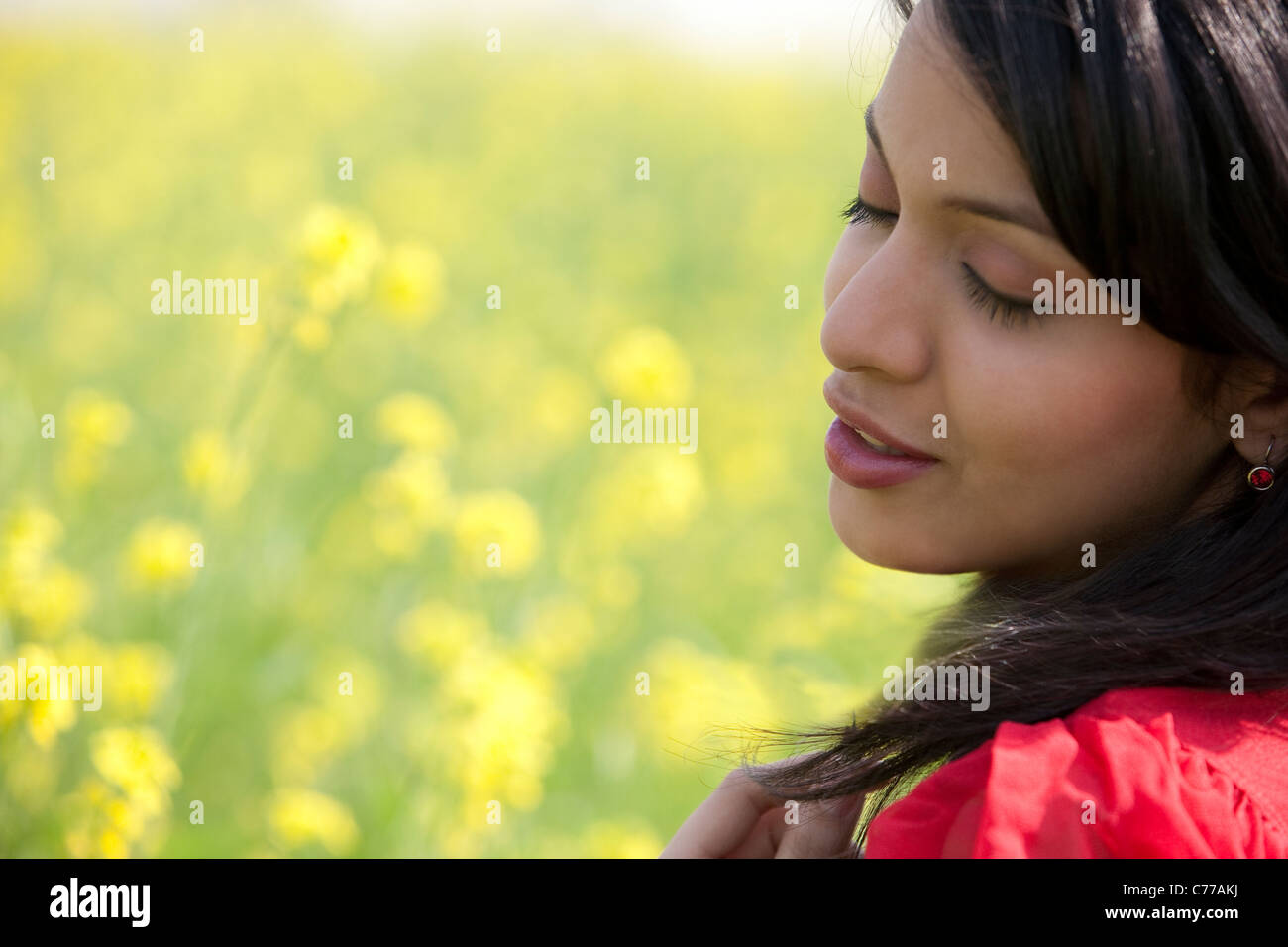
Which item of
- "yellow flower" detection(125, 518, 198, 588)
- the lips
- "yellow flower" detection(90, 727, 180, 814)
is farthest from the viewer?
"yellow flower" detection(125, 518, 198, 588)

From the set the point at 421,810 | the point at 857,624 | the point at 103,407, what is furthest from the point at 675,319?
the point at 421,810

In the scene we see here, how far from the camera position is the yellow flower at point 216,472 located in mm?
2125

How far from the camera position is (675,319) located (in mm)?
4531

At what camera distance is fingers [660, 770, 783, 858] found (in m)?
1.08

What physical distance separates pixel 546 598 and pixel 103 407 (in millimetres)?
983

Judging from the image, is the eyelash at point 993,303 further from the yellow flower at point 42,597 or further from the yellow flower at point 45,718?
the yellow flower at point 42,597

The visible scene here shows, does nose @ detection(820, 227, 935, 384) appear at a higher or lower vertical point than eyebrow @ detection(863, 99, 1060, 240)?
lower

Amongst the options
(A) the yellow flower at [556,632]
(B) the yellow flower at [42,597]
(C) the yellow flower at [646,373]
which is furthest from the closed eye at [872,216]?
(C) the yellow flower at [646,373]

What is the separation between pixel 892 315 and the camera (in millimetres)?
924

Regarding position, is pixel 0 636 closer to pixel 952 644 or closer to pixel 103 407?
pixel 103 407

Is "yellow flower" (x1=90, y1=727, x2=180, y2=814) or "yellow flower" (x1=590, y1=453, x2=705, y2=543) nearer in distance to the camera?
"yellow flower" (x1=90, y1=727, x2=180, y2=814)

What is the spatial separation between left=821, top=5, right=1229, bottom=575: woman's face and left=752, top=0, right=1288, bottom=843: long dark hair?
0.03 m

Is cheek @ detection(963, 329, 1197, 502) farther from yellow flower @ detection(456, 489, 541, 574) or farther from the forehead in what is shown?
yellow flower @ detection(456, 489, 541, 574)

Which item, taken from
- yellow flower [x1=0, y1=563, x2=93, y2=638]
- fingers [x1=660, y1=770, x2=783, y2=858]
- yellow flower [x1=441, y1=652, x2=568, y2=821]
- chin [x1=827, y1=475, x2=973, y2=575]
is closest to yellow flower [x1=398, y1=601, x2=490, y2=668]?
yellow flower [x1=441, y1=652, x2=568, y2=821]
